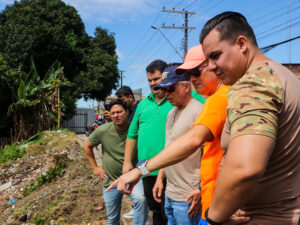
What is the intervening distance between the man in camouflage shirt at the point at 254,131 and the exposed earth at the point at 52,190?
384cm

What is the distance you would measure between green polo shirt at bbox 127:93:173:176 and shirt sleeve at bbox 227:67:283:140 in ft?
7.58

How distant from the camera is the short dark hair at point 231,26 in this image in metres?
1.24

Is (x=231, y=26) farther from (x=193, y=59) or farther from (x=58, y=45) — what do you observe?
(x=58, y=45)

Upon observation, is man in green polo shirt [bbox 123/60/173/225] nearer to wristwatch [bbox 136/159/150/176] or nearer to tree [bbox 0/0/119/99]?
wristwatch [bbox 136/159/150/176]

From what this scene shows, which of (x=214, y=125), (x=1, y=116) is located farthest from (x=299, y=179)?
(x=1, y=116)

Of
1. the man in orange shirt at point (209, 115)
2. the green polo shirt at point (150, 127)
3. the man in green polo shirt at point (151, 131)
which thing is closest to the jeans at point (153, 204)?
the man in green polo shirt at point (151, 131)

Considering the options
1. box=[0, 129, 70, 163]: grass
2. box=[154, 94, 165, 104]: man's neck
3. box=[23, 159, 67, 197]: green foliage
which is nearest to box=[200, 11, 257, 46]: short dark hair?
box=[154, 94, 165, 104]: man's neck

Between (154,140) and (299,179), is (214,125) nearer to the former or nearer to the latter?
(299,179)

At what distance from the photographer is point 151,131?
3.45 metres

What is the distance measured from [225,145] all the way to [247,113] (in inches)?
9.8

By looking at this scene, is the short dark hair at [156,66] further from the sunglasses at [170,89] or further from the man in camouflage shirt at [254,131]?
the man in camouflage shirt at [254,131]

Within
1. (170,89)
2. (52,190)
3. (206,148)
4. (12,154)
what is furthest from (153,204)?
(12,154)

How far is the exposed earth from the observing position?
5.39m

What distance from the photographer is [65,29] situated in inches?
941
